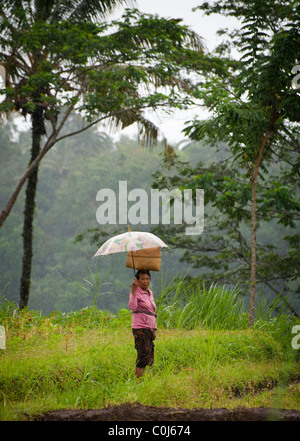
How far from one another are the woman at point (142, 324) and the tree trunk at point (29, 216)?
6985mm

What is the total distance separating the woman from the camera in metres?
5.07

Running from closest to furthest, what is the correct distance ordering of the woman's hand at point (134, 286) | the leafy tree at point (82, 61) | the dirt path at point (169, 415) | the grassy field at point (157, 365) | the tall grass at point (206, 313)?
the dirt path at point (169, 415), the grassy field at point (157, 365), the woman's hand at point (134, 286), the tall grass at point (206, 313), the leafy tree at point (82, 61)

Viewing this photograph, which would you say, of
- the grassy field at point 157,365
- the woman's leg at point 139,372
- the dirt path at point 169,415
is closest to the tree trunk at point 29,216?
the grassy field at point 157,365

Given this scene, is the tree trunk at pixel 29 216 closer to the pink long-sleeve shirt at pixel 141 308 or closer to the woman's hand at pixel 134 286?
the pink long-sleeve shirt at pixel 141 308

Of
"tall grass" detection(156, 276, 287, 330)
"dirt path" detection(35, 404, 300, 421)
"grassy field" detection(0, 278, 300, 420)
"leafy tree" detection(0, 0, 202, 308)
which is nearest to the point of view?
"dirt path" detection(35, 404, 300, 421)

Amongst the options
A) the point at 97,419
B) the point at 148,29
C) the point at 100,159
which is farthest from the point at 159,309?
the point at 100,159

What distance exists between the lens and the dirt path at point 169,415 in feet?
11.6

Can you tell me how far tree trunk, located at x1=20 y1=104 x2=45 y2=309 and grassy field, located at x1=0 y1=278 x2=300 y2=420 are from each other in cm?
321

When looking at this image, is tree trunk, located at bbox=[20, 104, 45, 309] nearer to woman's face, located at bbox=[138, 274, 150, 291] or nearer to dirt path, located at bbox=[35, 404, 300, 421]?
woman's face, located at bbox=[138, 274, 150, 291]

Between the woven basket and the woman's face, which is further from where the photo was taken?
the woven basket

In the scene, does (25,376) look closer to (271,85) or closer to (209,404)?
(209,404)

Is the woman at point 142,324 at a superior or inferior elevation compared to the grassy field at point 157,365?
superior

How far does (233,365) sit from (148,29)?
296 inches

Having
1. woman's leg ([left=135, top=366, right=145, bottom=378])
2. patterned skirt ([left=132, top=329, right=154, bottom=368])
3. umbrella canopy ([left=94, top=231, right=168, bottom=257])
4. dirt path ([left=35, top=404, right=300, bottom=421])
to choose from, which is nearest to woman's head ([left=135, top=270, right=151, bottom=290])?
umbrella canopy ([left=94, top=231, right=168, bottom=257])
